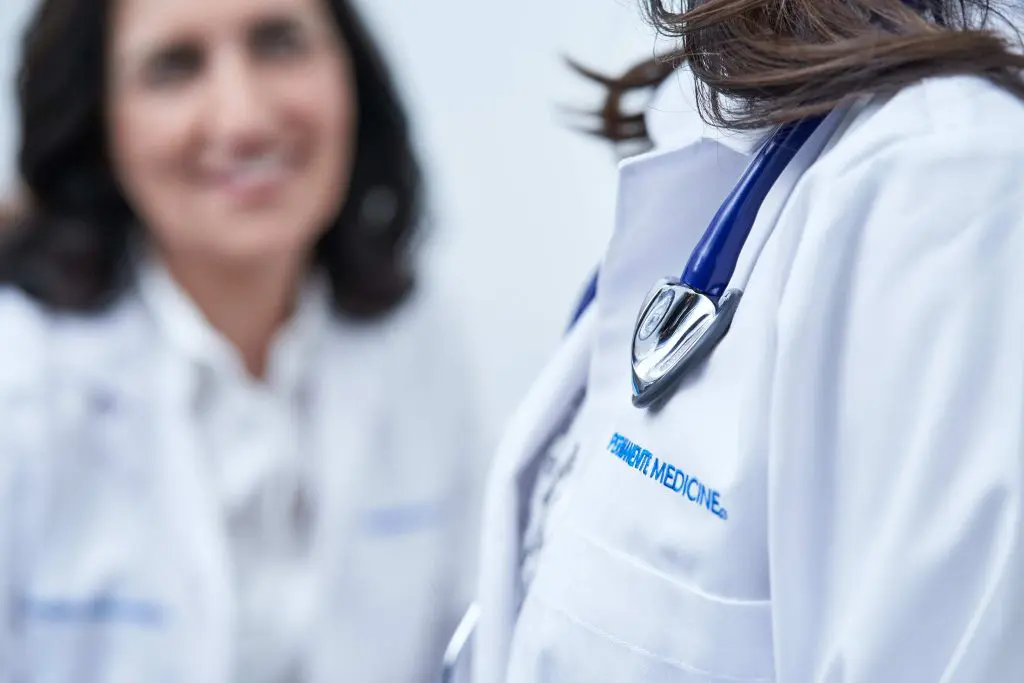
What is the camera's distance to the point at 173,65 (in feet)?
3.82

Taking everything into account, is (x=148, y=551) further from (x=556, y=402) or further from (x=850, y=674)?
(x=850, y=674)

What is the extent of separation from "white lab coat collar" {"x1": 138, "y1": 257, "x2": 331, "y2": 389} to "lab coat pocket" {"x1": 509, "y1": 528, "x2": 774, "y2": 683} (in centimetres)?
76

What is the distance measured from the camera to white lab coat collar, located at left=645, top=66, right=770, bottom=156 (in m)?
0.49

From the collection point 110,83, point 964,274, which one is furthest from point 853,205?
point 110,83

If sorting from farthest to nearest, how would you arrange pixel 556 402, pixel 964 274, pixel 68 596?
pixel 68 596 < pixel 556 402 < pixel 964 274

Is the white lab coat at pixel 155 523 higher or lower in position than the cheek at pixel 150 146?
lower

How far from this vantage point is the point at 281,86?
1197 millimetres

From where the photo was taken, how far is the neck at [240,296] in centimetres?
125

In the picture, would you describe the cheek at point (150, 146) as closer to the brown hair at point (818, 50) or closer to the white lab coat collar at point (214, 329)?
the white lab coat collar at point (214, 329)

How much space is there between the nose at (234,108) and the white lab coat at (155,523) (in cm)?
24

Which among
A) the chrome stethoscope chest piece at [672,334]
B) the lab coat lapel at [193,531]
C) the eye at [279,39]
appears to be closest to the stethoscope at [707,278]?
the chrome stethoscope chest piece at [672,334]

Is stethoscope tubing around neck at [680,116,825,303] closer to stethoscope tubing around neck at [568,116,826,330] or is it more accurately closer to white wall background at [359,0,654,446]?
stethoscope tubing around neck at [568,116,826,330]

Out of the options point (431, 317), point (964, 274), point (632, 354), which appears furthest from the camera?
point (431, 317)

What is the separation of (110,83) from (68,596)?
1.86 feet
